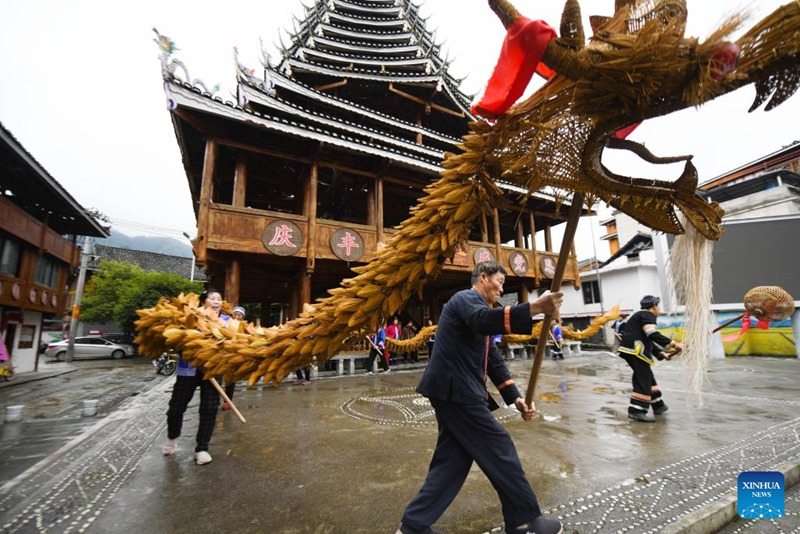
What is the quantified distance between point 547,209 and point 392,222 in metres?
6.71

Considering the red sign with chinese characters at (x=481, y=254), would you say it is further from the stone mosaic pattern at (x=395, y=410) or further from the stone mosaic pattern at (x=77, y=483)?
the stone mosaic pattern at (x=77, y=483)

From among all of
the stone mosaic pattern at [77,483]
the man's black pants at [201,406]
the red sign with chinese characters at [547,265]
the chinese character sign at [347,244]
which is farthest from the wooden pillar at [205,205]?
the red sign with chinese characters at [547,265]

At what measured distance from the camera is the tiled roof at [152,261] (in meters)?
33.4

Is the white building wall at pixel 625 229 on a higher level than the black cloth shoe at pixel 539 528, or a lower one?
higher

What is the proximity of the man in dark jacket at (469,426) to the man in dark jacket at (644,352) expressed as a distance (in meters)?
3.71

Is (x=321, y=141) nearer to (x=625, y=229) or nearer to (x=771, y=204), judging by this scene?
(x=771, y=204)

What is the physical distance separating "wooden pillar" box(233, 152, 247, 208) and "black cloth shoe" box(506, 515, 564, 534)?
345 inches

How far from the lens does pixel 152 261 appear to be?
118 feet

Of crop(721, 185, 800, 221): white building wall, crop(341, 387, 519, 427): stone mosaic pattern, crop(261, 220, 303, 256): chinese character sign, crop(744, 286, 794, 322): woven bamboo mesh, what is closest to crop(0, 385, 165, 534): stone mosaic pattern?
crop(341, 387, 519, 427): stone mosaic pattern

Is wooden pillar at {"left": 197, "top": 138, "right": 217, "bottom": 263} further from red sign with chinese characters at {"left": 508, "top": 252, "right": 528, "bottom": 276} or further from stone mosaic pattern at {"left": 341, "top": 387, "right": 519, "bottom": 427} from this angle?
red sign with chinese characters at {"left": 508, "top": 252, "right": 528, "bottom": 276}

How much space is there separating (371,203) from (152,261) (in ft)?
117

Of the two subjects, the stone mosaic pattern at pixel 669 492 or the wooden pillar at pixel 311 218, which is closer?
the stone mosaic pattern at pixel 669 492

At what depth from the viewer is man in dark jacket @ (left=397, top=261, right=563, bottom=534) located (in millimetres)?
1932

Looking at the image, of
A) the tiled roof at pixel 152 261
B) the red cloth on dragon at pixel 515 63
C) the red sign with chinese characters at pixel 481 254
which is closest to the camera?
the red cloth on dragon at pixel 515 63
